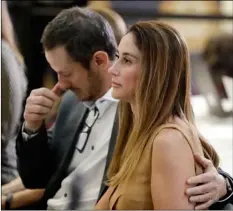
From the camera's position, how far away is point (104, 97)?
1.54 meters

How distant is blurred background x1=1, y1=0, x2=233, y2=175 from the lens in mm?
2006

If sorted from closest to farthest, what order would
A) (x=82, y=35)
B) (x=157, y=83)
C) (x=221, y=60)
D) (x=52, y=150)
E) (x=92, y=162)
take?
(x=157, y=83)
(x=82, y=35)
(x=92, y=162)
(x=52, y=150)
(x=221, y=60)

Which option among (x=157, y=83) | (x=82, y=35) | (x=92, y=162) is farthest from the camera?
(x=92, y=162)

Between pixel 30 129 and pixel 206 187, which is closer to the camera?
pixel 206 187

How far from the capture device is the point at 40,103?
59.3 inches

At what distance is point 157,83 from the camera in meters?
1.20

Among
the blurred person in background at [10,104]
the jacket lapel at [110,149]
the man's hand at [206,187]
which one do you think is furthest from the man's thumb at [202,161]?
the blurred person in background at [10,104]

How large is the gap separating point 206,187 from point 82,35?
20.5 inches

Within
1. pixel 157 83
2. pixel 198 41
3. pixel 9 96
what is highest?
pixel 157 83

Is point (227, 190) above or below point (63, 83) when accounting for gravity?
below

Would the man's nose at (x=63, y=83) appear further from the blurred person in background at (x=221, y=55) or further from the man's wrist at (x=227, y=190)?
the blurred person in background at (x=221, y=55)

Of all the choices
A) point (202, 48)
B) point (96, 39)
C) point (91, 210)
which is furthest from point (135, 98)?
point (202, 48)

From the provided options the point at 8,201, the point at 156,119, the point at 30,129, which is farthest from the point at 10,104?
the point at 156,119

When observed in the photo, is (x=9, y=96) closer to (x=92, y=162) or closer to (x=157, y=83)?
(x=92, y=162)
